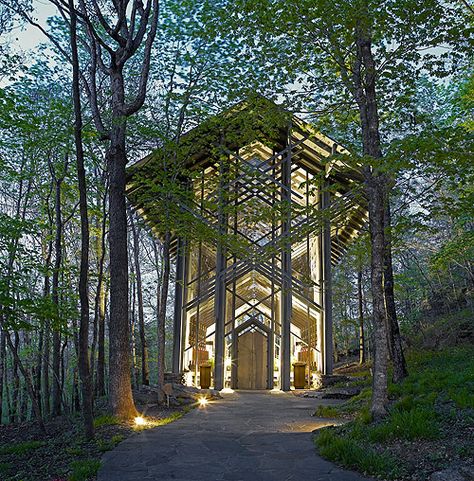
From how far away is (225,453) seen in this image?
5.42 metres

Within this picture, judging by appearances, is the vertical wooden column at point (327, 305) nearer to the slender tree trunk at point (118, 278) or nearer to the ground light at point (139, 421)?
the slender tree trunk at point (118, 278)

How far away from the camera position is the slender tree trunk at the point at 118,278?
821 cm

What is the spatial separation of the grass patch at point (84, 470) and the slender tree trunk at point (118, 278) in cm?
296

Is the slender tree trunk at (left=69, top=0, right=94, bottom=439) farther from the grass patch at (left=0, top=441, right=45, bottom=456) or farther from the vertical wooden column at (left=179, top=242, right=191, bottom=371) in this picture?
the vertical wooden column at (left=179, top=242, right=191, bottom=371)

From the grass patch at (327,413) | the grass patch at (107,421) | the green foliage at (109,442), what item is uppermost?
the green foliage at (109,442)

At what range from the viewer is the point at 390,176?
21.7 ft

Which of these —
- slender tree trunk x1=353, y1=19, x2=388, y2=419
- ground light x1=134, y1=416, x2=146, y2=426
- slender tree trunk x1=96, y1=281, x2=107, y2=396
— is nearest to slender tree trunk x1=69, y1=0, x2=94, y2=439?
ground light x1=134, y1=416, x2=146, y2=426

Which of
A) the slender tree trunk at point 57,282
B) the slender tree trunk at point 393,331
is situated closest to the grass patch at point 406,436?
the slender tree trunk at point 393,331

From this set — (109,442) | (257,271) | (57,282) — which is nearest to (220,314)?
(257,271)

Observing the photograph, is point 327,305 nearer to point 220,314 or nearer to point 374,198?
point 220,314

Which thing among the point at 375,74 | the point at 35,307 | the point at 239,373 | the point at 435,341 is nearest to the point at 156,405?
the point at 35,307

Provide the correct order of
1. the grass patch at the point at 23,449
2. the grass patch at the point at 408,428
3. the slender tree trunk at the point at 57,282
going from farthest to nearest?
the slender tree trunk at the point at 57,282
the grass patch at the point at 23,449
the grass patch at the point at 408,428

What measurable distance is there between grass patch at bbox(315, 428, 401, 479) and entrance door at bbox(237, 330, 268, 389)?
1093 cm

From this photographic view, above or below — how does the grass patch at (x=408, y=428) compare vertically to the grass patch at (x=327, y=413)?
above
